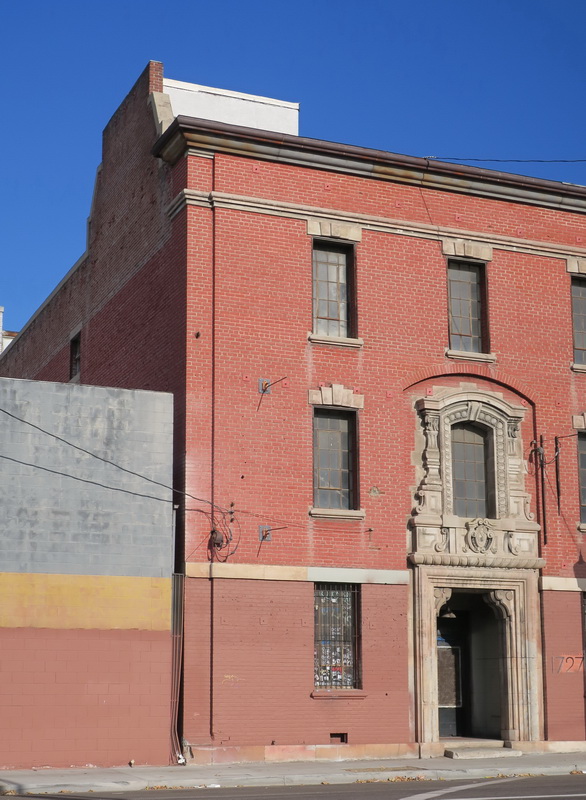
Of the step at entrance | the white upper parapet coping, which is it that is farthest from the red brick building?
the white upper parapet coping

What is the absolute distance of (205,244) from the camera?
2295 cm

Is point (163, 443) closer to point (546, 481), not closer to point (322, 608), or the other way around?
point (322, 608)

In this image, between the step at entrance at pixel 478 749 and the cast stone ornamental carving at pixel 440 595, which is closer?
the step at entrance at pixel 478 749

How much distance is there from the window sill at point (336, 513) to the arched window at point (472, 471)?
234 cm

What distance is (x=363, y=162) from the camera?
24.3 meters

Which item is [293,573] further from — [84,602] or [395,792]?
[395,792]

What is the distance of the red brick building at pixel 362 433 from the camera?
71.8 feet

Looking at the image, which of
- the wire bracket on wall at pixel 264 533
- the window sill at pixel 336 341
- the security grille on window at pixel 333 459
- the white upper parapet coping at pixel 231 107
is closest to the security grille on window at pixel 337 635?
the wire bracket on wall at pixel 264 533

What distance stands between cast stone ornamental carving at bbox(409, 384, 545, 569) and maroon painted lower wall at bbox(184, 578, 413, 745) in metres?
1.61

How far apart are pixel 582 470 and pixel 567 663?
4129mm

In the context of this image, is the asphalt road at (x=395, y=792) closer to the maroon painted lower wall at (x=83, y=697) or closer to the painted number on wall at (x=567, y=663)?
the maroon painted lower wall at (x=83, y=697)

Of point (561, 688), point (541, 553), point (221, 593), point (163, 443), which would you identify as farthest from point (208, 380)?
point (561, 688)


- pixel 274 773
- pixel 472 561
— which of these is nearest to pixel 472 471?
pixel 472 561

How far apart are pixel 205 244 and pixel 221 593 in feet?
22.0
